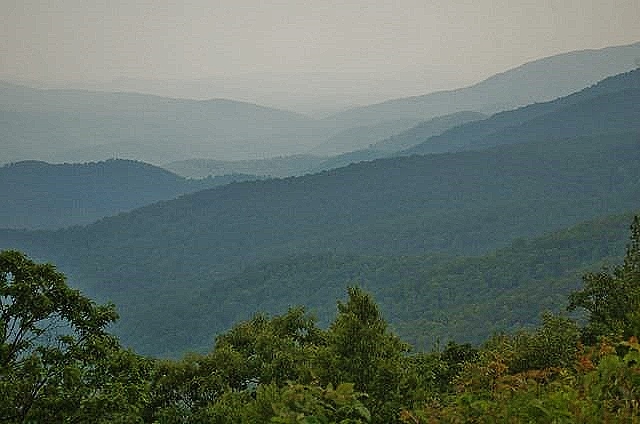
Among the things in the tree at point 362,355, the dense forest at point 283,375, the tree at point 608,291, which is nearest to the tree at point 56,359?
the dense forest at point 283,375

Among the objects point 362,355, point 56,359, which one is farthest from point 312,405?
point 362,355

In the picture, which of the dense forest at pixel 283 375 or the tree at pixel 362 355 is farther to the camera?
the tree at pixel 362 355

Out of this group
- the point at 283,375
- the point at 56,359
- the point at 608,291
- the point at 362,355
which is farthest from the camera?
the point at 608,291

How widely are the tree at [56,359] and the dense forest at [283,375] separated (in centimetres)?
4

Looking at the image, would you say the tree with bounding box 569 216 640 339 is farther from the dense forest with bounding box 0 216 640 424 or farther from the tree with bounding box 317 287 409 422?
the tree with bounding box 317 287 409 422

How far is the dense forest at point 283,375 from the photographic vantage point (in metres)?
7.20

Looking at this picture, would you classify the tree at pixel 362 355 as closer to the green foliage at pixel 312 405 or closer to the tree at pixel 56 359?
the tree at pixel 56 359

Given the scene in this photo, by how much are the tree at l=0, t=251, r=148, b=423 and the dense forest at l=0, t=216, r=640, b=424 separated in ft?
0.12

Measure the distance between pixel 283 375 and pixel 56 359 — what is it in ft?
40.4

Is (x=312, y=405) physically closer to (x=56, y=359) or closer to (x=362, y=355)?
(x=56, y=359)

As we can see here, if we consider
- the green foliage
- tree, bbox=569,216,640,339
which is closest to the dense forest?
the green foliage

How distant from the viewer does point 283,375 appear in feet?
90.1

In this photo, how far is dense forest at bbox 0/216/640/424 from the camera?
7.20 meters

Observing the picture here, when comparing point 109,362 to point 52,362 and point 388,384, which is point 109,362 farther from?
point 388,384
